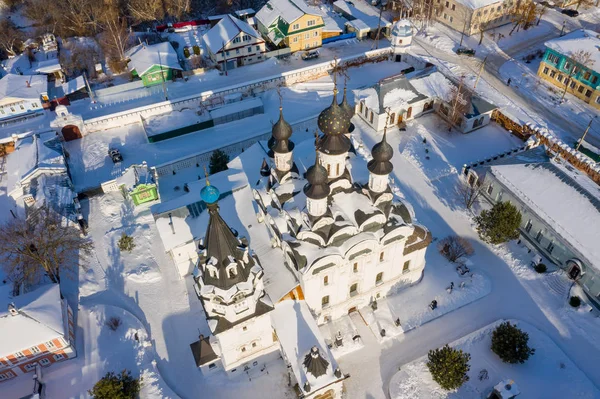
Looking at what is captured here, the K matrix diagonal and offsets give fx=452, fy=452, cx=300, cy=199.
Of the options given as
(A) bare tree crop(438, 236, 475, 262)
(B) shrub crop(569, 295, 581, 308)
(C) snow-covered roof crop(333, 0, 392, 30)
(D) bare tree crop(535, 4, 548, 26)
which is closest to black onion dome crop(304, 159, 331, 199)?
(A) bare tree crop(438, 236, 475, 262)

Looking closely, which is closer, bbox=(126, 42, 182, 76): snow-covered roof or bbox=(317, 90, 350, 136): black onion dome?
bbox=(317, 90, 350, 136): black onion dome

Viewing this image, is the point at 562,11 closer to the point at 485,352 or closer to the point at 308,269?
the point at 485,352

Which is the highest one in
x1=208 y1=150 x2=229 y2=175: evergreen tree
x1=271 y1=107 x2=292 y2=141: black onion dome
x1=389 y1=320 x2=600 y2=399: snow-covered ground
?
x1=271 y1=107 x2=292 y2=141: black onion dome

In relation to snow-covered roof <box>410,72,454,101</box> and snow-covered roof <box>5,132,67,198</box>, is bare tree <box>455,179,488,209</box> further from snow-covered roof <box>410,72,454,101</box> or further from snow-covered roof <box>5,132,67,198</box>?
snow-covered roof <box>5,132,67,198</box>

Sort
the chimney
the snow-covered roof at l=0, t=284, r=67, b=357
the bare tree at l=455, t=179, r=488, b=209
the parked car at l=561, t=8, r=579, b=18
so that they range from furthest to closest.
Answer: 1. the parked car at l=561, t=8, r=579, b=18
2. the bare tree at l=455, t=179, r=488, b=209
3. the snow-covered roof at l=0, t=284, r=67, b=357
4. the chimney

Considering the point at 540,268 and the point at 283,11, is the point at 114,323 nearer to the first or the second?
the point at 540,268

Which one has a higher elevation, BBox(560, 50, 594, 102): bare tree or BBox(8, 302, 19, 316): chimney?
BBox(560, 50, 594, 102): bare tree

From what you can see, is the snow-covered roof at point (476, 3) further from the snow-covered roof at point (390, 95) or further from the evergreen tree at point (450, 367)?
the evergreen tree at point (450, 367)
